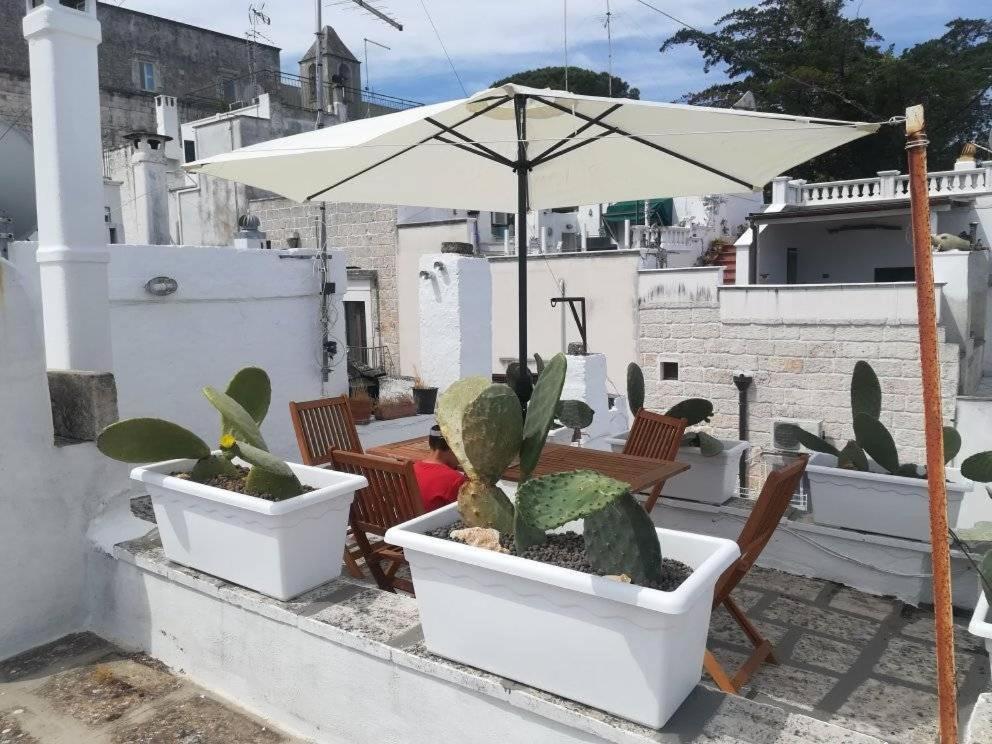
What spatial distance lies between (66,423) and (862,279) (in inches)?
791

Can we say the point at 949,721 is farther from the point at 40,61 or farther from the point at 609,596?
the point at 40,61

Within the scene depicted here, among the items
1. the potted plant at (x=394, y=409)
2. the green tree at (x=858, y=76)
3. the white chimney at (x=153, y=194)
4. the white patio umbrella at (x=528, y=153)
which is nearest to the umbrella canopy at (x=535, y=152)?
A: the white patio umbrella at (x=528, y=153)

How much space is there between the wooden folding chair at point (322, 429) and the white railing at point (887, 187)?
633 inches

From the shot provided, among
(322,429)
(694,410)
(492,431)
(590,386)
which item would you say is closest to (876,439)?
(694,410)

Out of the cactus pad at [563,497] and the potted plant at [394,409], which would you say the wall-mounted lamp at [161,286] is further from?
the cactus pad at [563,497]

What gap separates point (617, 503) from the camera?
1.84m

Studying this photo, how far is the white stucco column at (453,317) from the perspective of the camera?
299 inches

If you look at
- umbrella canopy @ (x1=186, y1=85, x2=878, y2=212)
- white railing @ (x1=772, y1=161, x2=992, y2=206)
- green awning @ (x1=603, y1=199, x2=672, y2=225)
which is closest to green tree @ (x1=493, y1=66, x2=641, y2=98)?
green awning @ (x1=603, y1=199, x2=672, y2=225)

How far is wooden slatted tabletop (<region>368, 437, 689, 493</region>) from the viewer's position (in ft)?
10.2

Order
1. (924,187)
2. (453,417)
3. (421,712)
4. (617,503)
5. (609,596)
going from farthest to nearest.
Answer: (453,417) → (421,712) → (617,503) → (609,596) → (924,187)

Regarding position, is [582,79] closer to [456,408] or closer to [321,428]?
[321,428]

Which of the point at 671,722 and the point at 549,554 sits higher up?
the point at 549,554

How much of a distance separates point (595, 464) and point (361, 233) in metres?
13.4

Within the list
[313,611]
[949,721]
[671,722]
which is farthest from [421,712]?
[949,721]
